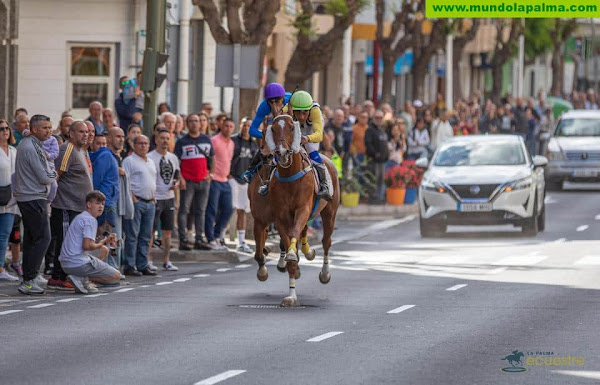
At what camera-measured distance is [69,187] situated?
20.1m

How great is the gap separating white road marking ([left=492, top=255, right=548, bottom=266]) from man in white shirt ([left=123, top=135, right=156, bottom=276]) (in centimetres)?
489

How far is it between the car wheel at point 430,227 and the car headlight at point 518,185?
1.31m

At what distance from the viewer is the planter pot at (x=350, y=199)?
34094mm

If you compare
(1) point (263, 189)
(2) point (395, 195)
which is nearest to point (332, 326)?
(1) point (263, 189)

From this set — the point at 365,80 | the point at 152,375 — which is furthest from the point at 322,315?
the point at 365,80

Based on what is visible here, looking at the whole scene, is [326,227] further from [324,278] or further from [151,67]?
[151,67]

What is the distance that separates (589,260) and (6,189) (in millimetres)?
8405

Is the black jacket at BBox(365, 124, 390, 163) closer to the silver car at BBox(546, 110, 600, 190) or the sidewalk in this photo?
the sidewalk

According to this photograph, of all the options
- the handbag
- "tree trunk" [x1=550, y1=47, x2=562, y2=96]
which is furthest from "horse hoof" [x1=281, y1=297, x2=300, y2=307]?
"tree trunk" [x1=550, y1=47, x2=562, y2=96]

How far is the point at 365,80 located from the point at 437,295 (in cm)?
5208

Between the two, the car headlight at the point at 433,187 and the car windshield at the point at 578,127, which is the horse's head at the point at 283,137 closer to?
the car headlight at the point at 433,187

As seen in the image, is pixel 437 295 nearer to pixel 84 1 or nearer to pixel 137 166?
pixel 137 166

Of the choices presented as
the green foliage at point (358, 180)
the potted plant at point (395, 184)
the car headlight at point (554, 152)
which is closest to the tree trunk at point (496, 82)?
the car headlight at point (554, 152)

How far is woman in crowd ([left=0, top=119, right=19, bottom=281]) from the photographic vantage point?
793 inches
